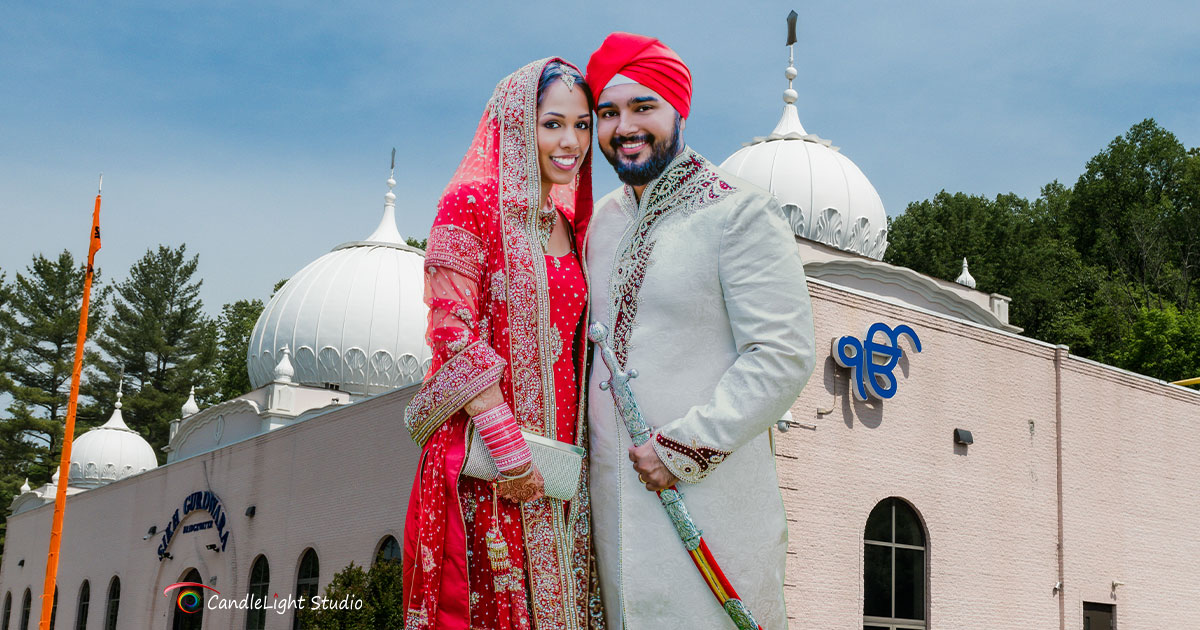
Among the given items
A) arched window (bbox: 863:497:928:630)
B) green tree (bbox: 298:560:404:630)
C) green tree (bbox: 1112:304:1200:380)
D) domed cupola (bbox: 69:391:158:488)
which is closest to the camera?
green tree (bbox: 298:560:404:630)

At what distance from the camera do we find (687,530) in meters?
4.02

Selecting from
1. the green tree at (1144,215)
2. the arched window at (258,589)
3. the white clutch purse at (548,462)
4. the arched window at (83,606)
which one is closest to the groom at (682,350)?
the white clutch purse at (548,462)

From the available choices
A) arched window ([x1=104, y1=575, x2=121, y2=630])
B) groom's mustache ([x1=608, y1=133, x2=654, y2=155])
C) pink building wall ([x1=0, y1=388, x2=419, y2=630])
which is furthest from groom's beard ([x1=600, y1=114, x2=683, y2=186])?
arched window ([x1=104, y1=575, x2=121, y2=630])

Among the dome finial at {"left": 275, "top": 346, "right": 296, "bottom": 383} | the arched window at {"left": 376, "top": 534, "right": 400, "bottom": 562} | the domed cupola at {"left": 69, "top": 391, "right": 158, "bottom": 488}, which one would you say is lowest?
the arched window at {"left": 376, "top": 534, "right": 400, "bottom": 562}

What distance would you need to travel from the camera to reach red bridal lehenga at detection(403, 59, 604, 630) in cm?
409

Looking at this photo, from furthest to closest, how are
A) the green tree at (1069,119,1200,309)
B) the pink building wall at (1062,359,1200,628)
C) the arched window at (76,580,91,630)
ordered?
the green tree at (1069,119,1200,309)
the arched window at (76,580,91,630)
the pink building wall at (1062,359,1200,628)

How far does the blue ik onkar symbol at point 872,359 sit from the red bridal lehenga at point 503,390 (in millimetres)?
9760

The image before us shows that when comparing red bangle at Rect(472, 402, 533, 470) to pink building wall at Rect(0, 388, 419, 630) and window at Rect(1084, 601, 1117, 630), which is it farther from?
window at Rect(1084, 601, 1117, 630)

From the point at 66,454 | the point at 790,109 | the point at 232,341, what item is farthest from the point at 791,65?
the point at 232,341

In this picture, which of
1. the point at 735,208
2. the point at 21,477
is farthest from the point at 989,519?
the point at 21,477

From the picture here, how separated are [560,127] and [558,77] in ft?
0.57

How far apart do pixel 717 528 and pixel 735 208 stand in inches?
41.5

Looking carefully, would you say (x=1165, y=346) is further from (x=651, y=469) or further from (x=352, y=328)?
(x=651, y=469)

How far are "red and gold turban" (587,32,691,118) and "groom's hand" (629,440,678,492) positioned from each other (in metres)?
1.22
